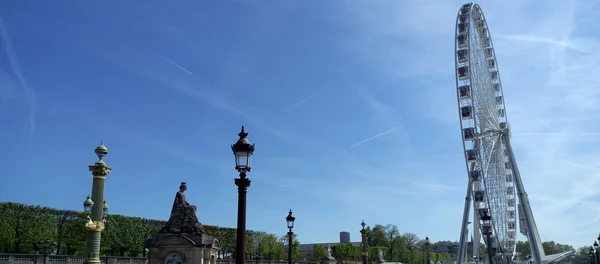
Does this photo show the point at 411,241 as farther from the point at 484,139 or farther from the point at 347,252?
the point at 484,139

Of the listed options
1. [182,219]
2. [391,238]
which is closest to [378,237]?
[391,238]

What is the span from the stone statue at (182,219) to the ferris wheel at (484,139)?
29.5 metres

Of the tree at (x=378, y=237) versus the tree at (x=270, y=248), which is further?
the tree at (x=378, y=237)

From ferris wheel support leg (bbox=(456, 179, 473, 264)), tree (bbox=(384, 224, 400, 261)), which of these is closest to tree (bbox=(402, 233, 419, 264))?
tree (bbox=(384, 224, 400, 261))

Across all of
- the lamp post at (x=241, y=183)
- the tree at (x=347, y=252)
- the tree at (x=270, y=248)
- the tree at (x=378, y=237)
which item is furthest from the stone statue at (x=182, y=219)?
the tree at (x=378, y=237)

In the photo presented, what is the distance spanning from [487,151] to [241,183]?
40045 millimetres

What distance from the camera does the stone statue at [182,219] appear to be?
24562mm

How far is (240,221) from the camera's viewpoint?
1265 cm

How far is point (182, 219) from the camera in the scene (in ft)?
81.6

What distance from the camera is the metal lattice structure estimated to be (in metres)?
47.7

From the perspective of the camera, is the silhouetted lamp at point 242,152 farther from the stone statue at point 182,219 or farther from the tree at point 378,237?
the tree at point 378,237

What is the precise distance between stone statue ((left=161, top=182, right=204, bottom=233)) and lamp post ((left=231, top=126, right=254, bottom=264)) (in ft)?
41.1

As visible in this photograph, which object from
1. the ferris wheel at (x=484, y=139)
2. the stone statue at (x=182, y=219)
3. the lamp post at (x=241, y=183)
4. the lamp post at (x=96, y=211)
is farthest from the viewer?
the ferris wheel at (x=484, y=139)

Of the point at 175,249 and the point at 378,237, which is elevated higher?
the point at 378,237
